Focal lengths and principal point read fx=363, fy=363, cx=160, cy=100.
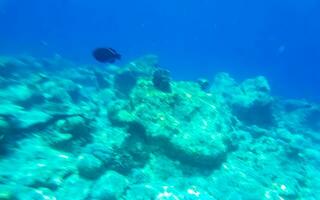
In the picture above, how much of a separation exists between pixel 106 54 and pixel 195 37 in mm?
88705

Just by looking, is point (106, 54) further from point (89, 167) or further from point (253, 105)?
point (253, 105)

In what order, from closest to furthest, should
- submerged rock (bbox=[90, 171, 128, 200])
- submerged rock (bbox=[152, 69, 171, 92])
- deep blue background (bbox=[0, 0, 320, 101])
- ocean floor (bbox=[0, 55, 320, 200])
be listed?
submerged rock (bbox=[90, 171, 128, 200])
ocean floor (bbox=[0, 55, 320, 200])
submerged rock (bbox=[152, 69, 171, 92])
deep blue background (bbox=[0, 0, 320, 101])

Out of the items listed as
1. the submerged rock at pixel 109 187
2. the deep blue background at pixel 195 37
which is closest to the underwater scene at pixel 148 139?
the submerged rock at pixel 109 187

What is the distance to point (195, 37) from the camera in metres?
96.6

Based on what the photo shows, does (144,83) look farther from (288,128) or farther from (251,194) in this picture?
(288,128)

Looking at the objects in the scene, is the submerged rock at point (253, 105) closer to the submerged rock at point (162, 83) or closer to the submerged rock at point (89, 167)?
the submerged rock at point (162, 83)

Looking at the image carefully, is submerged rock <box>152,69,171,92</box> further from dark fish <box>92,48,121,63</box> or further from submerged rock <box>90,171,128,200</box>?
submerged rock <box>90,171,128,200</box>

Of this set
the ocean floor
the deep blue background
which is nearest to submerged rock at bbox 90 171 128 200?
the ocean floor

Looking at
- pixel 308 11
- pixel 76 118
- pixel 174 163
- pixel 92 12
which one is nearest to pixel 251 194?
pixel 174 163

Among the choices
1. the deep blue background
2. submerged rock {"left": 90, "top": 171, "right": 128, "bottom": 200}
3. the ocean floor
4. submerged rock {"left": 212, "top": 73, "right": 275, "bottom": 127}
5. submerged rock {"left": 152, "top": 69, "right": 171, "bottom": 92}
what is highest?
the deep blue background

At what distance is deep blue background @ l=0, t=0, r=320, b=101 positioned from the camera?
197ft

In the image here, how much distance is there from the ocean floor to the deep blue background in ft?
102

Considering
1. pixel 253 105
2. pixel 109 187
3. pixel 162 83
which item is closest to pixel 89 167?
pixel 109 187

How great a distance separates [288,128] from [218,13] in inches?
4329
